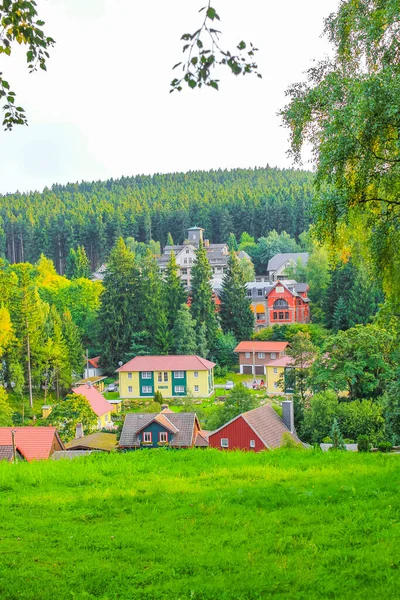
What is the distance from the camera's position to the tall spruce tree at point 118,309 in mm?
55531

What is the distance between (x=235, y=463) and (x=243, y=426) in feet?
58.2

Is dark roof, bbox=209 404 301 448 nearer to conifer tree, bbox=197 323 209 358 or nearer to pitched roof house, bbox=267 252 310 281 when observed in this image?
conifer tree, bbox=197 323 209 358

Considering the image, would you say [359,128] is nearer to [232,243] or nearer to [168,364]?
[168,364]

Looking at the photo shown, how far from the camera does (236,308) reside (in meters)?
59.4

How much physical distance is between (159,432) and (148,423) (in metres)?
0.70

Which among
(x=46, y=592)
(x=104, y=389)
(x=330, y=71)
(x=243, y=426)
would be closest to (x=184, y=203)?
(x=104, y=389)

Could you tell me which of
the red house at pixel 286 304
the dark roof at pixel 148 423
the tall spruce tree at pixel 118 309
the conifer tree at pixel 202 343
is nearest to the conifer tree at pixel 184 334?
the conifer tree at pixel 202 343

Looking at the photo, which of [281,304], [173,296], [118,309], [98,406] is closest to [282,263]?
[281,304]

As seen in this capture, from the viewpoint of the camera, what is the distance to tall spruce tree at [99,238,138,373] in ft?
182

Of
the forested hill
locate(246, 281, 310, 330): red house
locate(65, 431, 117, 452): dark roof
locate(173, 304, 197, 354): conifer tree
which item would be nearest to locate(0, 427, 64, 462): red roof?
locate(65, 431, 117, 452): dark roof

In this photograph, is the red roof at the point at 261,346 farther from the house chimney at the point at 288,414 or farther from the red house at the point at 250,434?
the red house at the point at 250,434

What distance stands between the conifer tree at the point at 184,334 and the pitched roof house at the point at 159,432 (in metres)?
22.4

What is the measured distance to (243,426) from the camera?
92.5 feet

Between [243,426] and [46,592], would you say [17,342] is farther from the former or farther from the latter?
[46,592]
